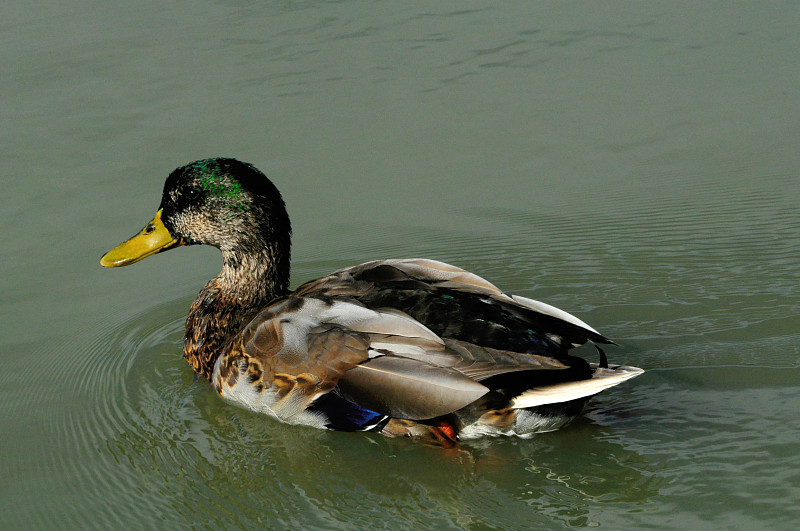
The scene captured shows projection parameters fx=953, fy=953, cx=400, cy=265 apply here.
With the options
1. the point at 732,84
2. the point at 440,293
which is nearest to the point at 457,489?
the point at 440,293

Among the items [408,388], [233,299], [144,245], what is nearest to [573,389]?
[408,388]

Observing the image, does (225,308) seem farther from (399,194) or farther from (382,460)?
(399,194)

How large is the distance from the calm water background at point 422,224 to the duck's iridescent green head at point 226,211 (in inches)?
30.4

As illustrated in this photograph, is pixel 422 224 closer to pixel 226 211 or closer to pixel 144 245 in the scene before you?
pixel 226 211

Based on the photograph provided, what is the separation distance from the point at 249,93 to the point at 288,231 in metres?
3.76

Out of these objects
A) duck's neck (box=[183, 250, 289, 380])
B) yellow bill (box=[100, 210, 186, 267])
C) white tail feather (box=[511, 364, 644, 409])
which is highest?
yellow bill (box=[100, 210, 186, 267])

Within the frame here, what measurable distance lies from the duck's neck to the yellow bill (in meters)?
0.36

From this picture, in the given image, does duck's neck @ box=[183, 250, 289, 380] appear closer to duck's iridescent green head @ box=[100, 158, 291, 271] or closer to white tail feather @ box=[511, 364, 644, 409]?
duck's iridescent green head @ box=[100, 158, 291, 271]

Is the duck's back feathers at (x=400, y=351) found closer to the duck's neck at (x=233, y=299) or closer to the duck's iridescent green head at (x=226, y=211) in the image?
the duck's neck at (x=233, y=299)

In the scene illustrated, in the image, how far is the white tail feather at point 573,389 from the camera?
397 centimetres

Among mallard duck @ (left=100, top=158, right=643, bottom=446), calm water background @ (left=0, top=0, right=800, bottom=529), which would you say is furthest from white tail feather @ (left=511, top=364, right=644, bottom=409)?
calm water background @ (left=0, top=0, right=800, bottom=529)

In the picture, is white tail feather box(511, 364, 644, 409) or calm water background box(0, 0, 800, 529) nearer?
white tail feather box(511, 364, 644, 409)

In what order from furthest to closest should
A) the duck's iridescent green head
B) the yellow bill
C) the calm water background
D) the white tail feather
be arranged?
the yellow bill, the duck's iridescent green head, the calm water background, the white tail feather

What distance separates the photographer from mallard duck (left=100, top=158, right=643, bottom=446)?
411 cm
